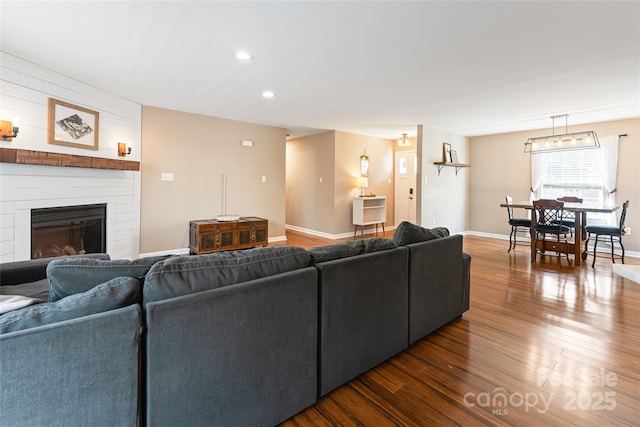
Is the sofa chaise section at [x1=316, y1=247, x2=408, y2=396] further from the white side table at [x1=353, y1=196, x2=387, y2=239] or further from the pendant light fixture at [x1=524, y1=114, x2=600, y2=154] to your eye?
the pendant light fixture at [x1=524, y1=114, x2=600, y2=154]

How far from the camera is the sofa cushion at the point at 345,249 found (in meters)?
1.69

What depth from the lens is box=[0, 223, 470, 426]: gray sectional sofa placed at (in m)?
0.93

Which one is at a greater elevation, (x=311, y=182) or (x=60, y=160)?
(x=311, y=182)

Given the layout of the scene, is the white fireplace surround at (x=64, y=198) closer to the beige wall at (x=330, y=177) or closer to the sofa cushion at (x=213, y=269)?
the sofa cushion at (x=213, y=269)

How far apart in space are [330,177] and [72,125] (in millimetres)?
4417

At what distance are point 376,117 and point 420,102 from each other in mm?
1067

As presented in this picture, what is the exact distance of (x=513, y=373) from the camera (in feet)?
6.09

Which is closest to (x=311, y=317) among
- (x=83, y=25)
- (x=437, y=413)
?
(x=437, y=413)

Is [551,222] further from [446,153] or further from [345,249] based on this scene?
[345,249]

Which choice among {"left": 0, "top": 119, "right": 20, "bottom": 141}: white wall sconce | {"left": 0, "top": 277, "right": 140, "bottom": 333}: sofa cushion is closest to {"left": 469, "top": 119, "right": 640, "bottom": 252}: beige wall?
{"left": 0, "top": 277, "right": 140, "bottom": 333}: sofa cushion

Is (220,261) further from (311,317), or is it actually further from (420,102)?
(420,102)

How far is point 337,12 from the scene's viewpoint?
2066 mm

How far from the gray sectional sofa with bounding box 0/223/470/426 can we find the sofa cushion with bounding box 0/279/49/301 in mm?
20

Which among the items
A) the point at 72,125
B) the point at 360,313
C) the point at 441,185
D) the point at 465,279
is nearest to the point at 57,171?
the point at 72,125
